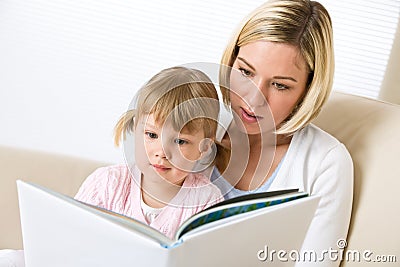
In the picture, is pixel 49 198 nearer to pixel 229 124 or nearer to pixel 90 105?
pixel 229 124

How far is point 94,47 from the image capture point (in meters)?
3.08

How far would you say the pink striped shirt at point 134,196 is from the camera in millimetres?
1543

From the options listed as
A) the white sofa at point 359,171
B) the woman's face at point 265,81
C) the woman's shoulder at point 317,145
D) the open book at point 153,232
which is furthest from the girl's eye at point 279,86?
the open book at point 153,232

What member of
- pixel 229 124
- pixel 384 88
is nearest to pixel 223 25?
pixel 384 88

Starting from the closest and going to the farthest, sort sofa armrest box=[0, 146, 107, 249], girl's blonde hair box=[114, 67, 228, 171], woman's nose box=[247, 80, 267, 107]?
1. girl's blonde hair box=[114, 67, 228, 171]
2. woman's nose box=[247, 80, 267, 107]
3. sofa armrest box=[0, 146, 107, 249]

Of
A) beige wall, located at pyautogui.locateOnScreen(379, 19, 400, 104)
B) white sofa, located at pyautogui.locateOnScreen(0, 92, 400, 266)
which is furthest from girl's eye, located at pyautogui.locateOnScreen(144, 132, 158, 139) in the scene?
beige wall, located at pyautogui.locateOnScreen(379, 19, 400, 104)

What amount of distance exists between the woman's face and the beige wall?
3.07 feet

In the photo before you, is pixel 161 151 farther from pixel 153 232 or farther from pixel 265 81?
pixel 153 232

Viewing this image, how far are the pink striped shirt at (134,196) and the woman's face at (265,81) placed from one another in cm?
18

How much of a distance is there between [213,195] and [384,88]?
1.10 meters

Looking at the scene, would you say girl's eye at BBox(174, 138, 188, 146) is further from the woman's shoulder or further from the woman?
the woman's shoulder

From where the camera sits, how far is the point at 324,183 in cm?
156

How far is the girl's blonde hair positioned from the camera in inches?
57.3

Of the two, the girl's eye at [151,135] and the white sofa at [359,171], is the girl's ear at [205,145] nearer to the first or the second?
the girl's eye at [151,135]
